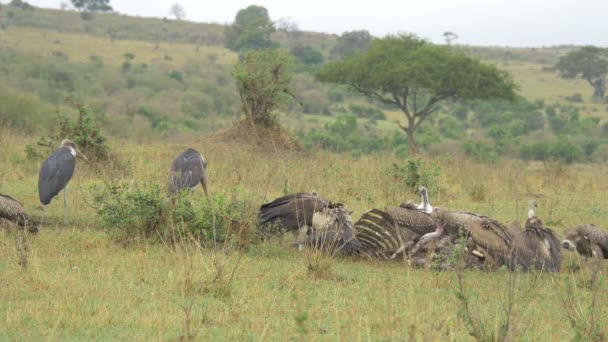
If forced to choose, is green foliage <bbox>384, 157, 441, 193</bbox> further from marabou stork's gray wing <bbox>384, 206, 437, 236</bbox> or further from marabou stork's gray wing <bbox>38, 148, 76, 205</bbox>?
marabou stork's gray wing <bbox>38, 148, 76, 205</bbox>

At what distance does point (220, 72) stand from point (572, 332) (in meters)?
49.5

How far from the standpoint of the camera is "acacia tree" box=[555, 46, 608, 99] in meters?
51.9

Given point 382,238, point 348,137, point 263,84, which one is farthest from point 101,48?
point 382,238

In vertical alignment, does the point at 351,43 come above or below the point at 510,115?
above

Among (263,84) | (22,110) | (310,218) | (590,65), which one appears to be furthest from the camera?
(590,65)

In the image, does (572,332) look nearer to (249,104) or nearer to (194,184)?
(194,184)

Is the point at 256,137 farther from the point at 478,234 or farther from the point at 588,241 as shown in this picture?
the point at 478,234

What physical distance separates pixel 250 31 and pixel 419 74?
28.9 meters

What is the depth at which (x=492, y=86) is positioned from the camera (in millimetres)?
28359

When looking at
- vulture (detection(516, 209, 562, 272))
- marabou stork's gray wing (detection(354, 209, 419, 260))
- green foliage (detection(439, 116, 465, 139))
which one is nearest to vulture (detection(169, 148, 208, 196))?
marabou stork's gray wing (detection(354, 209, 419, 260))

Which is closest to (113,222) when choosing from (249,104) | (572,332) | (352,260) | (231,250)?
(231,250)

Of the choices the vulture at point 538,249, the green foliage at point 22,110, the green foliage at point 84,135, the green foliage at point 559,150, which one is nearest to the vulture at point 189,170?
the green foliage at point 84,135

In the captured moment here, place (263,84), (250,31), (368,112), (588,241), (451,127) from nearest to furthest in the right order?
(588,241)
(263,84)
(451,127)
(368,112)
(250,31)

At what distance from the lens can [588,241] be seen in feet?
29.5
